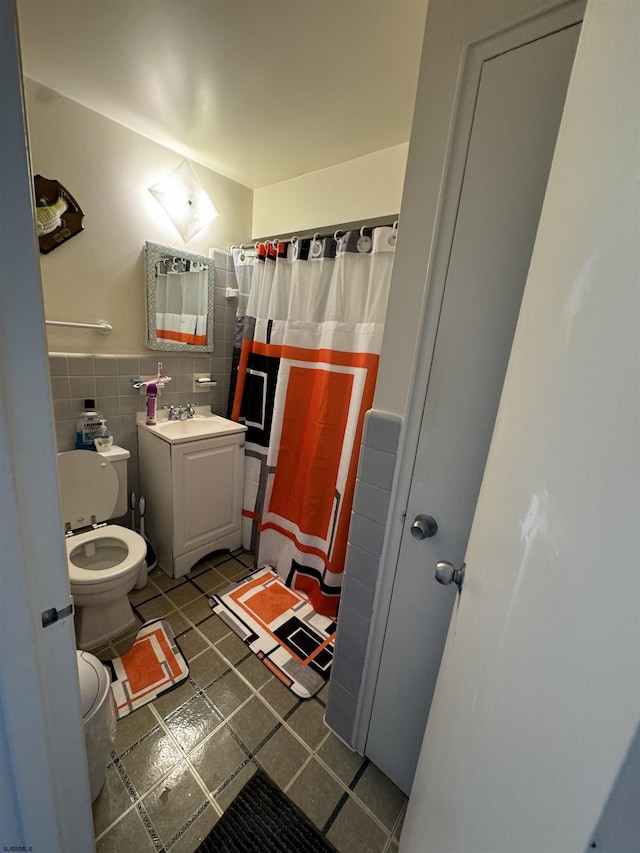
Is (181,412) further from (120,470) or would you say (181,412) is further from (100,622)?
(100,622)

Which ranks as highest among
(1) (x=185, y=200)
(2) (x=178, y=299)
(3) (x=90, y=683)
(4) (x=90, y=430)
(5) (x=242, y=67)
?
(5) (x=242, y=67)

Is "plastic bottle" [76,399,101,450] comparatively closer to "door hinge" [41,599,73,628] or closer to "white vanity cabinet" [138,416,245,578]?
"white vanity cabinet" [138,416,245,578]

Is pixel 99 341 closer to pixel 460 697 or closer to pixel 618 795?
pixel 460 697

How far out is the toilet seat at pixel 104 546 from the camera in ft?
4.53

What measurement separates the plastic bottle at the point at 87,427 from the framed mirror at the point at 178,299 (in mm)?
487

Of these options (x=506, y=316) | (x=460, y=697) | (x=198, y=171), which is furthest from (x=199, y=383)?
(x=460, y=697)

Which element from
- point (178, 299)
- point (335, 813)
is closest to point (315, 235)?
point (178, 299)

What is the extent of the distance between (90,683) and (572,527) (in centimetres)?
124

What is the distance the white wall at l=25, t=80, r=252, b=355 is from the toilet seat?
94 cm

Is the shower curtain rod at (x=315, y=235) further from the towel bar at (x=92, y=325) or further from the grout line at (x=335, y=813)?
the grout line at (x=335, y=813)

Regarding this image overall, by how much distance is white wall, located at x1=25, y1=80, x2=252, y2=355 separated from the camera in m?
1.52

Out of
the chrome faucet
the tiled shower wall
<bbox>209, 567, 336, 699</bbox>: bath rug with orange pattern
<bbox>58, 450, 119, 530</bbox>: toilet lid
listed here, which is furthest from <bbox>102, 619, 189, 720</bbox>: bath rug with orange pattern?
the chrome faucet

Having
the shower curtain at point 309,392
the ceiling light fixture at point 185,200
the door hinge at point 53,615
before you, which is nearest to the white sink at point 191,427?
the shower curtain at point 309,392

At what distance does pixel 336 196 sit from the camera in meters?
1.81
